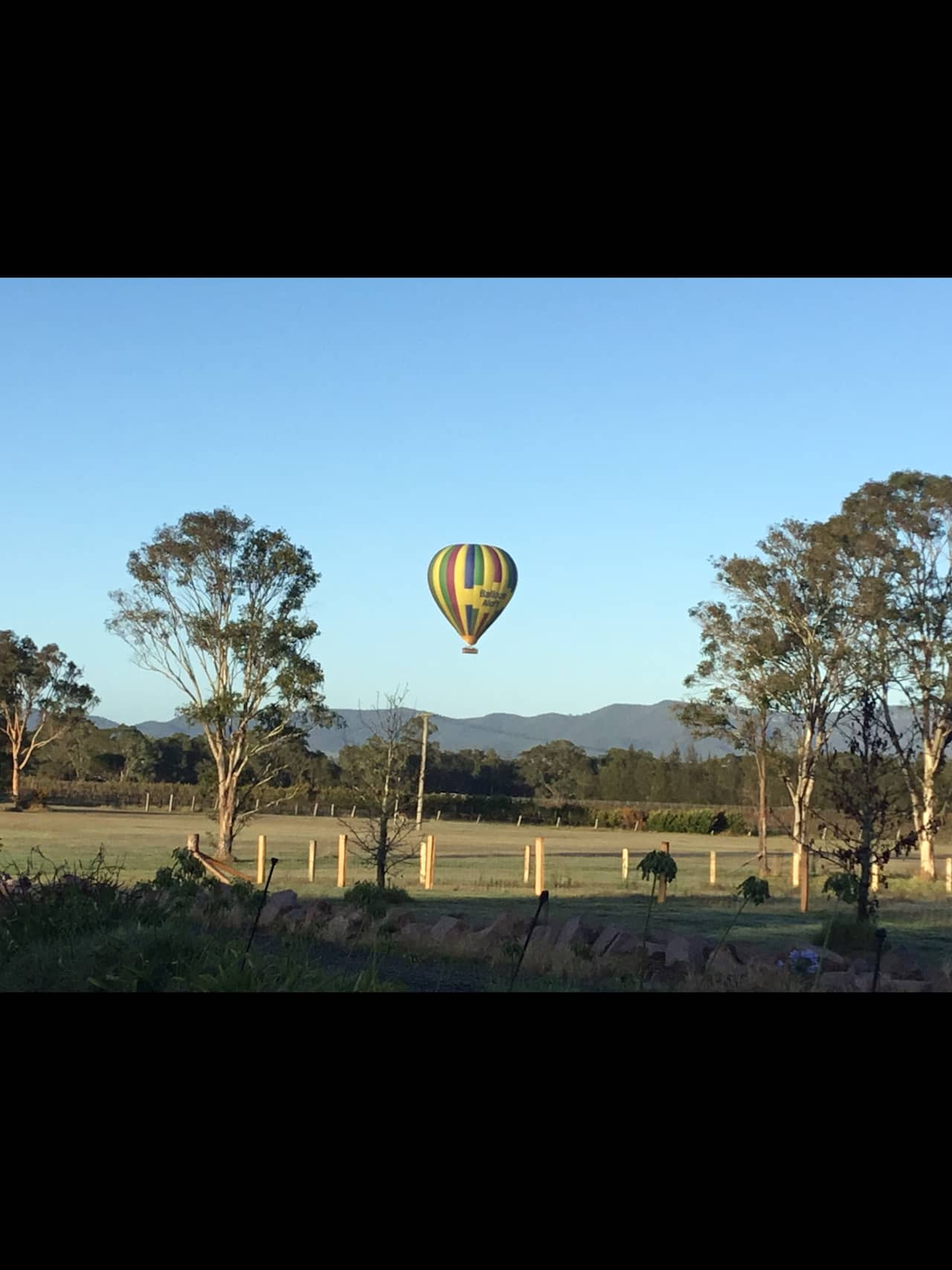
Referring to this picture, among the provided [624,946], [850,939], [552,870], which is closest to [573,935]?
[624,946]

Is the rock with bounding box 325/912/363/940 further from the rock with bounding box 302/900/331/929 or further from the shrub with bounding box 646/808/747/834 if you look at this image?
the shrub with bounding box 646/808/747/834

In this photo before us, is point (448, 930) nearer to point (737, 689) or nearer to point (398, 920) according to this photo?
point (398, 920)

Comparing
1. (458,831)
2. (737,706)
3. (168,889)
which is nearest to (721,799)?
(458,831)

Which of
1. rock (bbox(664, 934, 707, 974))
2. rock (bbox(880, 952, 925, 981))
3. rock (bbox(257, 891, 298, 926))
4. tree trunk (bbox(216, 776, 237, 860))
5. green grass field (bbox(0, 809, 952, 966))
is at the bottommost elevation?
green grass field (bbox(0, 809, 952, 966))

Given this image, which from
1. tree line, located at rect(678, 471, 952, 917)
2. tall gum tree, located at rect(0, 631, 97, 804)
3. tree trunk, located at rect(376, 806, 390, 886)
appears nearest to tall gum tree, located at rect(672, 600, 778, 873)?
tree line, located at rect(678, 471, 952, 917)
